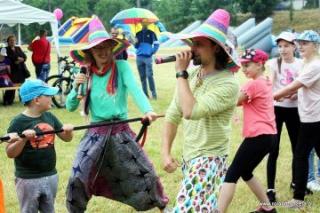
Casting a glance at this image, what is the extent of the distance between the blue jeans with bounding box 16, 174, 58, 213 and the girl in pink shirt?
146 centimetres

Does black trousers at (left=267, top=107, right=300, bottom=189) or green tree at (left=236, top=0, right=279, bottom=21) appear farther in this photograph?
green tree at (left=236, top=0, right=279, bottom=21)

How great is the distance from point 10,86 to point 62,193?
297 inches

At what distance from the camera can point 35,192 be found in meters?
3.88

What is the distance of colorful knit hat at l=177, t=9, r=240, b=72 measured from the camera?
10.5 feet

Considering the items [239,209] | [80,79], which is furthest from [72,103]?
[239,209]

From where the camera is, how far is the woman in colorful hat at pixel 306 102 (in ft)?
16.3

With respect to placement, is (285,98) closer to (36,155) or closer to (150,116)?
(150,116)

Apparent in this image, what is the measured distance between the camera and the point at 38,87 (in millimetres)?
4012

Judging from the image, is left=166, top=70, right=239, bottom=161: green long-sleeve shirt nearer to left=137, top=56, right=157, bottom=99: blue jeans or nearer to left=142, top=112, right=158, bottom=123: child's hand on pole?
left=142, top=112, right=158, bottom=123: child's hand on pole

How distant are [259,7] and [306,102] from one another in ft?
149

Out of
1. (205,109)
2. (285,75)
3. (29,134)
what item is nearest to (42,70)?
(285,75)

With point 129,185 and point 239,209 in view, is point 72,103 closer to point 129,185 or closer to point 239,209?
point 129,185

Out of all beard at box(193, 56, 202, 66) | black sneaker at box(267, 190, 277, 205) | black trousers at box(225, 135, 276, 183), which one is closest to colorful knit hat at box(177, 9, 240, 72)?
beard at box(193, 56, 202, 66)

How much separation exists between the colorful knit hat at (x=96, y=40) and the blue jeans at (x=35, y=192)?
41.0 inches
